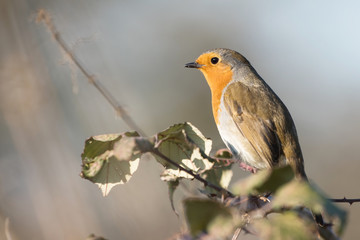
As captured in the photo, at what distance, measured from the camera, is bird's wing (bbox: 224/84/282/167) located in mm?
2943

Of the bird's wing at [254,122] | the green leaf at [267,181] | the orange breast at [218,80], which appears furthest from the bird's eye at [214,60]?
the green leaf at [267,181]

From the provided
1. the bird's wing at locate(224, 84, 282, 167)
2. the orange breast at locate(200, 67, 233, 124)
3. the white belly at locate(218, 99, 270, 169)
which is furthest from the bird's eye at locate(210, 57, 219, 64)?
the white belly at locate(218, 99, 270, 169)

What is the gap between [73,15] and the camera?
16.3ft

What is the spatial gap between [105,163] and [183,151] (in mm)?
218

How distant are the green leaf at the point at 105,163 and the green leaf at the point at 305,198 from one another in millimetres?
507

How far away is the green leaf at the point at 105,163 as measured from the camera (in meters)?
1.33

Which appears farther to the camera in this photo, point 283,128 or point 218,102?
point 218,102

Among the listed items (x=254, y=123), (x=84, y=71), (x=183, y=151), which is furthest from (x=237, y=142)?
(x=183, y=151)

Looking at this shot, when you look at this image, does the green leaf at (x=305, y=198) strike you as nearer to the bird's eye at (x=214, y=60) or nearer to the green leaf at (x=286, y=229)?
→ the green leaf at (x=286, y=229)

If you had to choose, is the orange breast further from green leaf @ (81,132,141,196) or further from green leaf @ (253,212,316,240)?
green leaf @ (253,212,316,240)

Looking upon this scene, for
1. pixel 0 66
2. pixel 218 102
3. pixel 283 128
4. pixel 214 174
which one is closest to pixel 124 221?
pixel 218 102

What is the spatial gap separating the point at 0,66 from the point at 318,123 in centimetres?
609

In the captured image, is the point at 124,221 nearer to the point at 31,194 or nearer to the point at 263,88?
the point at 31,194

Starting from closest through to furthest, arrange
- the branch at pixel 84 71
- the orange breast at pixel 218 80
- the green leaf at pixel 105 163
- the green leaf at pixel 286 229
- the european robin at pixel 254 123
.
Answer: the green leaf at pixel 286 229, the green leaf at pixel 105 163, the branch at pixel 84 71, the european robin at pixel 254 123, the orange breast at pixel 218 80
